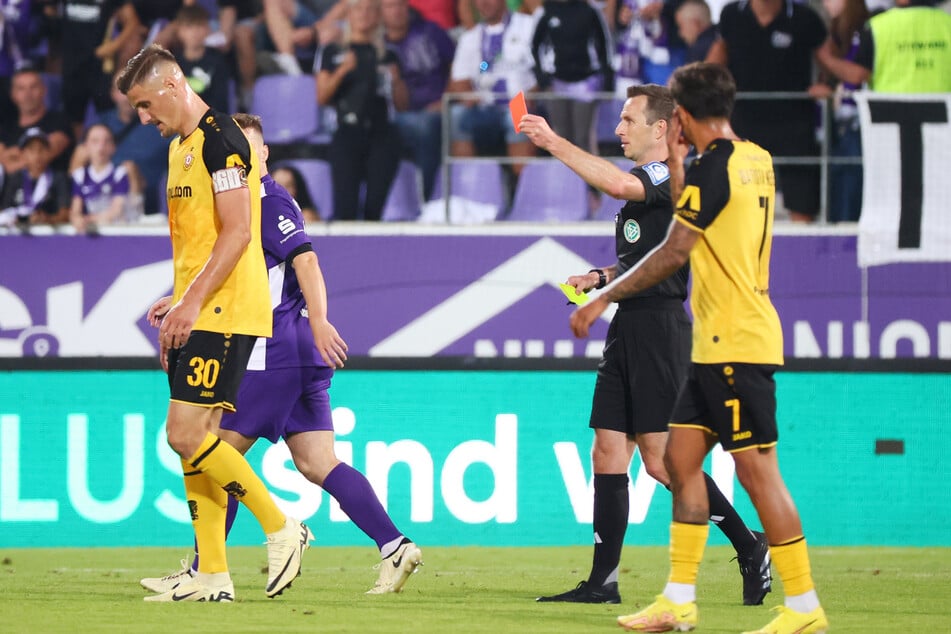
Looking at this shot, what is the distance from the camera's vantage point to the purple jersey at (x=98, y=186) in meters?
11.7

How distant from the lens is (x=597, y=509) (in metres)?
6.50

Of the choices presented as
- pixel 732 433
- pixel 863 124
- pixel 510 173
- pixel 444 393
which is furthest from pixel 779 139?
pixel 732 433

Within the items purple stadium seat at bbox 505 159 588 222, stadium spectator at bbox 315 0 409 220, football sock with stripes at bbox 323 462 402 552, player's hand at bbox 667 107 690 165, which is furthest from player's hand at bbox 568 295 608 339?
stadium spectator at bbox 315 0 409 220

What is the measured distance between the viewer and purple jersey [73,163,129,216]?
11.7m

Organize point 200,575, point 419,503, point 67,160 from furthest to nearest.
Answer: point 67,160, point 419,503, point 200,575

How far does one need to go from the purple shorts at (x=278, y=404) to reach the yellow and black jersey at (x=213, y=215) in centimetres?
69

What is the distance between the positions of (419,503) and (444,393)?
696 millimetres

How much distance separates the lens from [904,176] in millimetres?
11156

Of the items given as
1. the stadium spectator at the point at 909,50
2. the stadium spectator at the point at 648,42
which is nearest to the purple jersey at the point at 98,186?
the stadium spectator at the point at 648,42

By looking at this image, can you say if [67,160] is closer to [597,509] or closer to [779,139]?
[779,139]

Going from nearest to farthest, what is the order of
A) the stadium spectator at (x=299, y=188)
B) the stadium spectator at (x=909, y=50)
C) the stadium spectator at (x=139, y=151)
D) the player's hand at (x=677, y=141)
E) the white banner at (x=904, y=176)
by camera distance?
the player's hand at (x=677, y=141), the white banner at (x=904, y=176), the stadium spectator at (x=909, y=50), the stadium spectator at (x=299, y=188), the stadium spectator at (x=139, y=151)

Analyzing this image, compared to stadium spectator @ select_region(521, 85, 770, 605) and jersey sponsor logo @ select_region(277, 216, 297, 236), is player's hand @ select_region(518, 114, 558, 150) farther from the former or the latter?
jersey sponsor logo @ select_region(277, 216, 297, 236)

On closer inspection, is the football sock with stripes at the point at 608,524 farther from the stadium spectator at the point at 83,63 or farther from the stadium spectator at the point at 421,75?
the stadium spectator at the point at 83,63

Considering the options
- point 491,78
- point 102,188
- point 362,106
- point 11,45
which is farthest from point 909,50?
point 11,45
